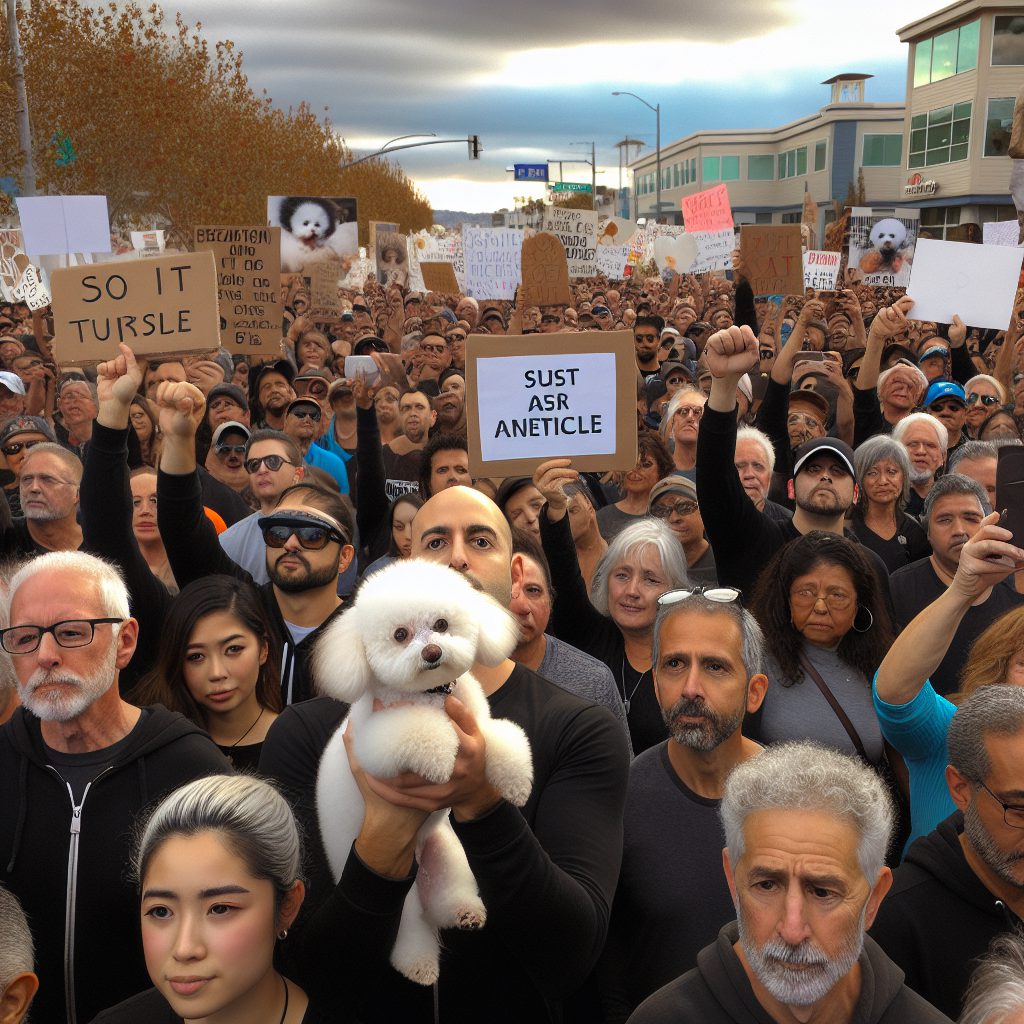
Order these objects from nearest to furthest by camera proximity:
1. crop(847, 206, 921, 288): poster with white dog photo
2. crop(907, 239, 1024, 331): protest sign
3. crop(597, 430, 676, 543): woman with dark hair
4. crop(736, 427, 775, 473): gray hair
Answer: crop(736, 427, 775, 473): gray hair → crop(597, 430, 676, 543): woman with dark hair → crop(907, 239, 1024, 331): protest sign → crop(847, 206, 921, 288): poster with white dog photo

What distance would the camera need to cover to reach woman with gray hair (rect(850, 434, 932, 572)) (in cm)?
591

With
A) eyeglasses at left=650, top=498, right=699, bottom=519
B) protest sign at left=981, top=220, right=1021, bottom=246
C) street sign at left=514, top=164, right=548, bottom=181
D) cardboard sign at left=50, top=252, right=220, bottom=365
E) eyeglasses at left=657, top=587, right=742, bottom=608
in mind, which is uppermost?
street sign at left=514, top=164, right=548, bottom=181

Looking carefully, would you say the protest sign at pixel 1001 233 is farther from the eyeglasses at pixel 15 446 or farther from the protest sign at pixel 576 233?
the eyeglasses at pixel 15 446

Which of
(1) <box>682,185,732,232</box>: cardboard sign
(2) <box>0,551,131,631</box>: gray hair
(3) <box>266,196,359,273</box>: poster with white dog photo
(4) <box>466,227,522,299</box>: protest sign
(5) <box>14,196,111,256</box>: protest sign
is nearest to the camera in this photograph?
(2) <box>0,551,131,631</box>: gray hair

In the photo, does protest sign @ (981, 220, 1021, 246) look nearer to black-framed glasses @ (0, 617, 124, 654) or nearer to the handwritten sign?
the handwritten sign

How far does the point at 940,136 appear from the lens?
51875 mm

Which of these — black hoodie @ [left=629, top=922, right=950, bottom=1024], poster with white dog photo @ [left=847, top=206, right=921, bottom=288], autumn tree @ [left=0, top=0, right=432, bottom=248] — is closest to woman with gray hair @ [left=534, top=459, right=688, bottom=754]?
black hoodie @ [left=629, top=922, right=950, bottom=1024]

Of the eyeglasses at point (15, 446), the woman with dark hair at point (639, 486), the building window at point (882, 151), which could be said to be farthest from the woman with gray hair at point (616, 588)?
the building window at point (882, 151)

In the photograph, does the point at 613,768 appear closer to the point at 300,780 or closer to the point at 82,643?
the point at 300,780

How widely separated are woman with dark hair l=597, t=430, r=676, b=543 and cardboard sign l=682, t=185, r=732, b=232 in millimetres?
10795

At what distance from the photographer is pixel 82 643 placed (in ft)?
10.0

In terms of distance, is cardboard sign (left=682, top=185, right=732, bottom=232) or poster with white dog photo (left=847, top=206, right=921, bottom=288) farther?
cardboard sign (left=682, top=185, right=732, bottom=232)

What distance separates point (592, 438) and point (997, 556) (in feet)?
6.56

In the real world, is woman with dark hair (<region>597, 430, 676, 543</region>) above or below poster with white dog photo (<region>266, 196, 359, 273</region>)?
below
